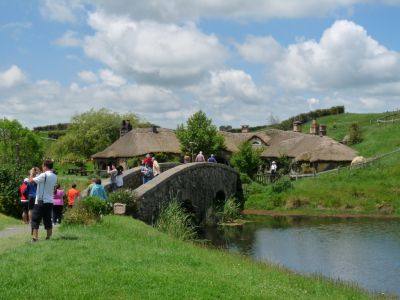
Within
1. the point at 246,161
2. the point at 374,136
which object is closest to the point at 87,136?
the point at 246,161

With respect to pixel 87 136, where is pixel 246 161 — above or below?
below

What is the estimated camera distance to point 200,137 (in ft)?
185

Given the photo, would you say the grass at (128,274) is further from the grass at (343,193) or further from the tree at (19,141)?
the tree at (19,141)

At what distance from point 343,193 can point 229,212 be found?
10398 mm

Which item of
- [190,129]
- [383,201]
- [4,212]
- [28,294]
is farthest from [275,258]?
[190,129]

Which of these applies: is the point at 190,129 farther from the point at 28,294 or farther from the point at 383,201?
the point at 28,294

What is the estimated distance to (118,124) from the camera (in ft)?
262

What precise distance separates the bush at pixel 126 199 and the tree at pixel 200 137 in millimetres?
34206

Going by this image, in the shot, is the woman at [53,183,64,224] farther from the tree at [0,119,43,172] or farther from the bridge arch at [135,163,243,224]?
the tree at [0,119,43,172]

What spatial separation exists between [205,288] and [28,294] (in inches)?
115

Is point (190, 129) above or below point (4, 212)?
above

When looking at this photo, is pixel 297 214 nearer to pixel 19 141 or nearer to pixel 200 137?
pixel 200 137

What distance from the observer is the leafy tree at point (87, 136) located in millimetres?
75875

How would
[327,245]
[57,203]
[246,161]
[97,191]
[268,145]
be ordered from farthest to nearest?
[268,145] → [246,161] → [327,245] → [57,203] → [97,191]
